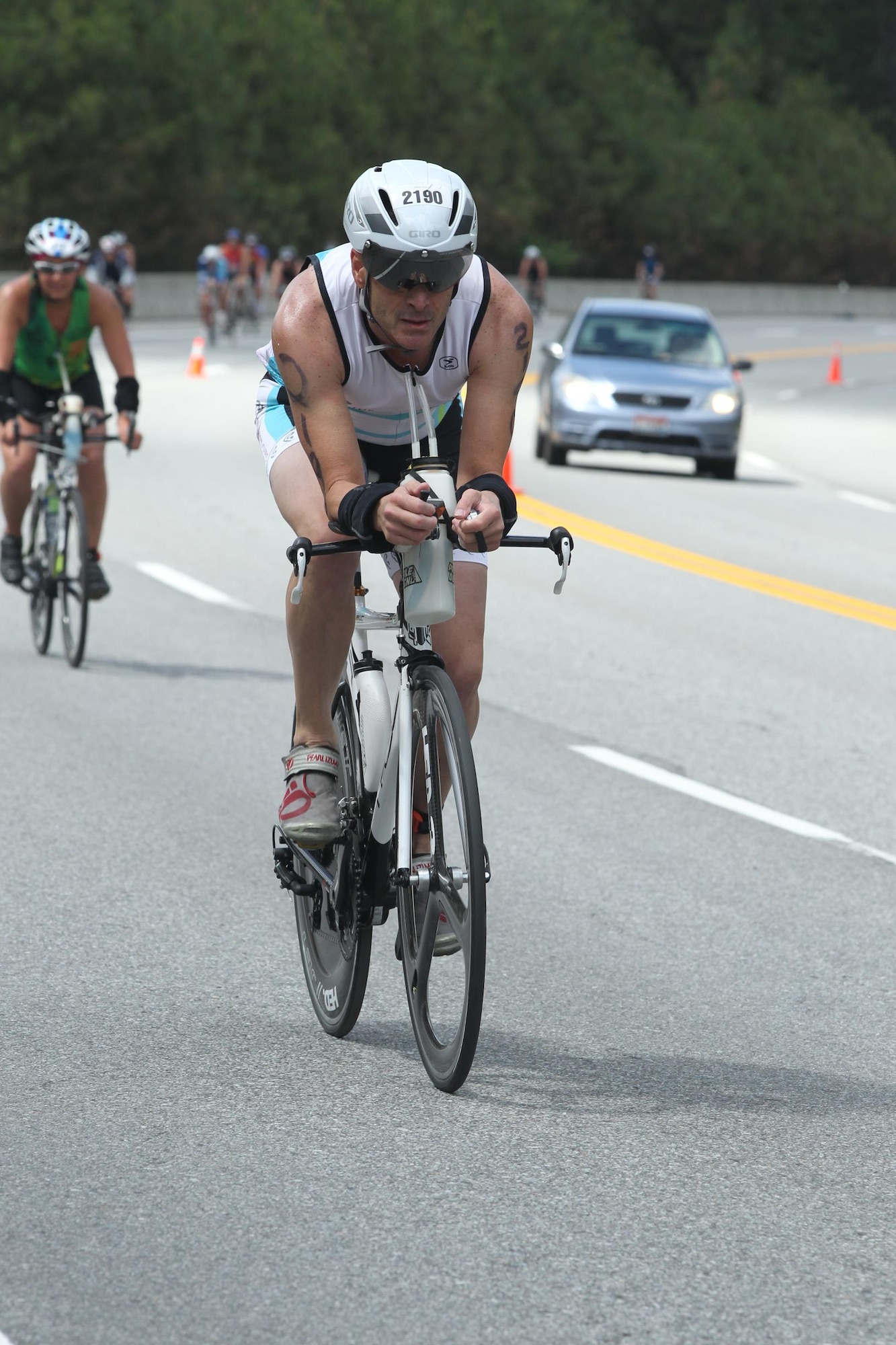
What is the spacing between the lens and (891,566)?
1620 cm

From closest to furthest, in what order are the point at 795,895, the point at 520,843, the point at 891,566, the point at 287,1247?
1. the point at 287,1247
2. the point at 795,895
3. the point at 520,843
4. the point at 891,566

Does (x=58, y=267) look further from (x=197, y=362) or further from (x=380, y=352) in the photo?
(x=197, y=362)

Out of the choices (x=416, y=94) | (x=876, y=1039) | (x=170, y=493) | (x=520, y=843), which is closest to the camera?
(x=876, y=1039)

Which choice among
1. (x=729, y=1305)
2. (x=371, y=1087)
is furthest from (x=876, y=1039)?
(x=729, y=1305)

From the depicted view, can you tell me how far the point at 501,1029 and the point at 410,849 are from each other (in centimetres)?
75

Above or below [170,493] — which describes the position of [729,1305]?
above

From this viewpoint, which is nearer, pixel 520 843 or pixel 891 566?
pixel 520 843

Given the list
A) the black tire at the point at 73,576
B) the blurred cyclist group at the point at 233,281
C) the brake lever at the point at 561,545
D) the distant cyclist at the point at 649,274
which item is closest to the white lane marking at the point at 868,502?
the black tire at the point at 73,576

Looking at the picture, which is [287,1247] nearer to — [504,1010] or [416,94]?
[504,1010]

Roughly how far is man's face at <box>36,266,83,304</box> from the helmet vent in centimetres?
604

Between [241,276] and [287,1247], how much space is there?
1738 inches

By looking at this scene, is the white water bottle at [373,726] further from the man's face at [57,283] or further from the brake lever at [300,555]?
the man's face at [57,283]

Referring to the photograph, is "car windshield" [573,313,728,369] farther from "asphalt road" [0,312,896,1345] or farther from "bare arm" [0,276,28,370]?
"bare arm" [0,276,28,370]

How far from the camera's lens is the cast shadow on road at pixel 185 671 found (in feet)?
35.5
